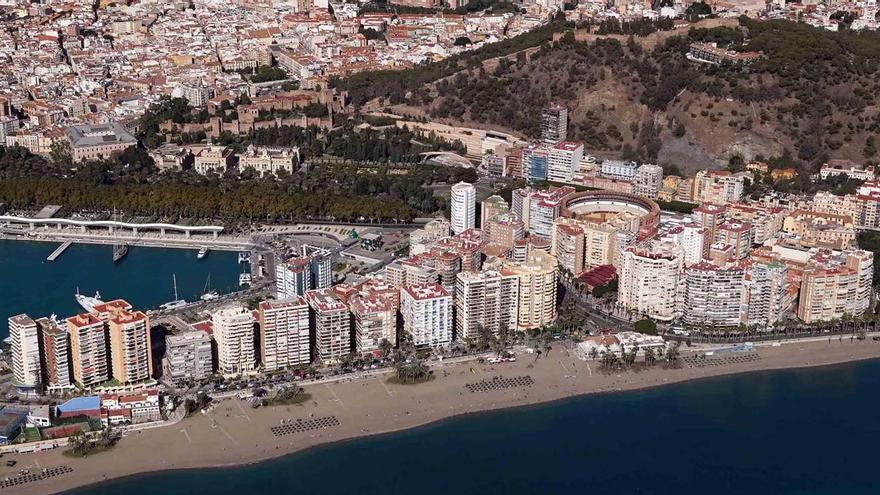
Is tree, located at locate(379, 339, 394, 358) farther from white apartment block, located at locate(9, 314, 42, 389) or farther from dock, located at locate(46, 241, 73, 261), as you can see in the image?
dock, located at locate(46, 241, 73, 261)

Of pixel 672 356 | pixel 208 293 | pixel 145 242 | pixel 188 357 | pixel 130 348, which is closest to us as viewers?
pixel 130 348

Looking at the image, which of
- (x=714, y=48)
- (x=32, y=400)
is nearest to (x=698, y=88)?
(x=714, y=48)

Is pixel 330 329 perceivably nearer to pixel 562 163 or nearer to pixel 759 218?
pixel 759 218

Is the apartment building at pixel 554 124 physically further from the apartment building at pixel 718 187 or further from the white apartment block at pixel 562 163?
the apartment building at pixel 718 187

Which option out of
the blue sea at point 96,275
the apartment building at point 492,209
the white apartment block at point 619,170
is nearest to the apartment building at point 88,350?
the blue sea at point 96,275

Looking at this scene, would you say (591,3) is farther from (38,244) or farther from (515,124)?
(38,244)

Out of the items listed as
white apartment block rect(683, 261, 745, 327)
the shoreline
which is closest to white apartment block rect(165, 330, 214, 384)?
the shoreline

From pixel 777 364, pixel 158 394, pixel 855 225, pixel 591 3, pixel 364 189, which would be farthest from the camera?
pixel 591 3

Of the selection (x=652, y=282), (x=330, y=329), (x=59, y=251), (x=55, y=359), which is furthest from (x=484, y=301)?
(x=59, y=251)
